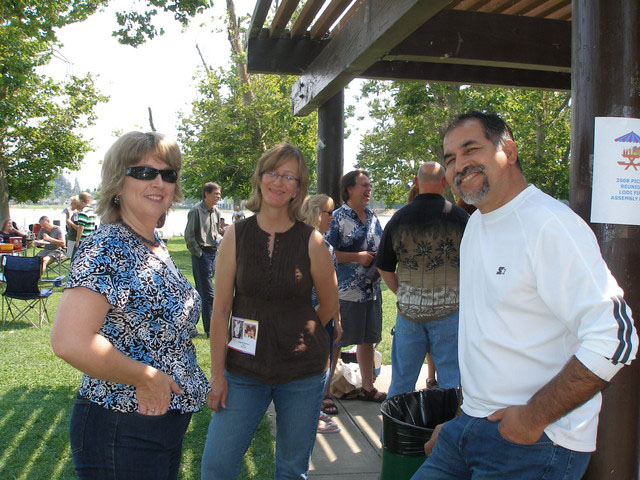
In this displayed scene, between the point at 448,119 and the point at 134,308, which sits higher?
the point at 448,119

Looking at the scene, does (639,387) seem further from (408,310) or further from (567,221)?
(408,310)

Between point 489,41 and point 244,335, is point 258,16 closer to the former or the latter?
point 489,41

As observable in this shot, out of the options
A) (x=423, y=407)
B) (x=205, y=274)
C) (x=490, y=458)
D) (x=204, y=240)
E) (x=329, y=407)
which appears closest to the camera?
(x=490, y=458)

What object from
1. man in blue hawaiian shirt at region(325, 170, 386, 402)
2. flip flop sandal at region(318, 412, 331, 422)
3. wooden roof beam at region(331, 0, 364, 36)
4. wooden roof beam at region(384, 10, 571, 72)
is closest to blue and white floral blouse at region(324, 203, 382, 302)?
man in blue hawaiian shirt at region(325, 170, 386, 402)

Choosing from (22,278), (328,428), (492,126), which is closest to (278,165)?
(492,126)

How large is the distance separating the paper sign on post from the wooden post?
3595 millimetres

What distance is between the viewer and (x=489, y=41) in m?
4.51

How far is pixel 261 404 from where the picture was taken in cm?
277

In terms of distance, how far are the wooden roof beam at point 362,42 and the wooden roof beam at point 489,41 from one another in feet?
1.57

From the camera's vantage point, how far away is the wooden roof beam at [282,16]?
4354 millimetres

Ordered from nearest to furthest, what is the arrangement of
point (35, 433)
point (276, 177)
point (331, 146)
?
point (276, 177) < point (35, 433) < point (331, 146)

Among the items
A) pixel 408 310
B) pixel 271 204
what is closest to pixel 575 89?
pixel 271 204

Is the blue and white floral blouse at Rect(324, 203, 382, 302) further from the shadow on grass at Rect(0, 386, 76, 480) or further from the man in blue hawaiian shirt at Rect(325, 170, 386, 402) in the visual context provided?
the shadow on grass at Rect(0, 386, 76, 480)

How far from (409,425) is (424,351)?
1.44 meters
